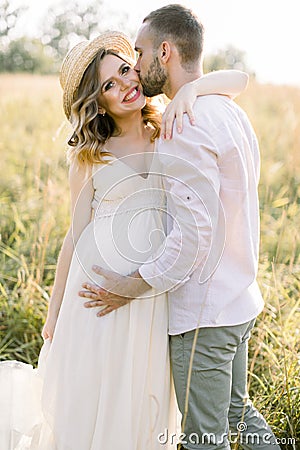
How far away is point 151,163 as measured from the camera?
283 centimetres

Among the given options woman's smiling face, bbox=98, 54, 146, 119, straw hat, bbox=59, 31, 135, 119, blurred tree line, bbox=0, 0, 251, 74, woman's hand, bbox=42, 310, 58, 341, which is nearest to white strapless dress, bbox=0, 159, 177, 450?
woman's hand, bbox=42, 310, 58, 341

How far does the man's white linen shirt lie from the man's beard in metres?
0.24

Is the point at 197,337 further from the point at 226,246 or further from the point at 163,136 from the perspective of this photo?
the point at 163,136

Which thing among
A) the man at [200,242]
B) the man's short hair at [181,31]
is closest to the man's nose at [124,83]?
the man at [200,242]

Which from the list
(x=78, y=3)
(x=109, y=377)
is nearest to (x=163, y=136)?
(x=109, y=377)

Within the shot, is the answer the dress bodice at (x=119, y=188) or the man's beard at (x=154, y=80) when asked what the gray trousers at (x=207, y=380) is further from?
the man's beard at (x=154, y=80)

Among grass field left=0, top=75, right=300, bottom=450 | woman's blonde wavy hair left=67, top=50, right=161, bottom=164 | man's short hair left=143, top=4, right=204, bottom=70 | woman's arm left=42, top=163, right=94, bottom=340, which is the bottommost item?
grass field left=0, top=75, right=300, bottom=450

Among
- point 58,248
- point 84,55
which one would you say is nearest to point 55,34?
point 58,248

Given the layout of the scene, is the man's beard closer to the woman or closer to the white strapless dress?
the woman

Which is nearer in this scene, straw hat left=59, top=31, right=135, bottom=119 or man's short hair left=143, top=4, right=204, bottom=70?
man's short hair left=143, top=4, right=204, bottom=70

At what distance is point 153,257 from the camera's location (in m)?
2.58

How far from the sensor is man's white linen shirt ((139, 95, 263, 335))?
2.39 meters

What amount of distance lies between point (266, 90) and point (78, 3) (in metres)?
11.3

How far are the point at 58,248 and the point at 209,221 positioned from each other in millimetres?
2438
